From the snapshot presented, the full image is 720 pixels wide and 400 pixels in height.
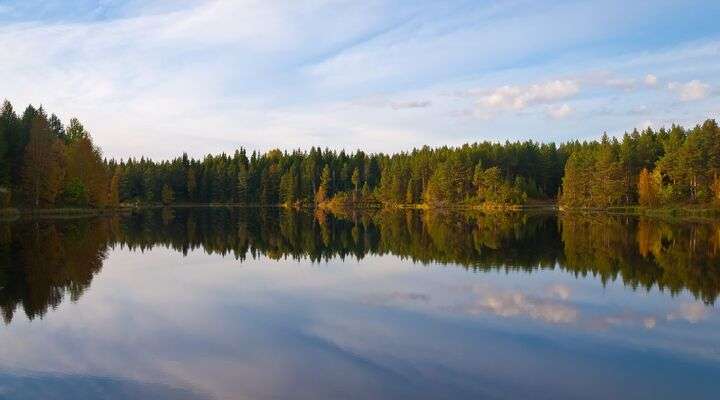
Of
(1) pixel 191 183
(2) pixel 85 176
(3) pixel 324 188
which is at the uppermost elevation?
(1) pixel 191 183

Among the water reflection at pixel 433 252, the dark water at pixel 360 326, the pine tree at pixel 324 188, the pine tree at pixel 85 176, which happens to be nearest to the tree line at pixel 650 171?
the water reflection at pixel 433 252

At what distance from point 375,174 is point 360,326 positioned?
14683cm

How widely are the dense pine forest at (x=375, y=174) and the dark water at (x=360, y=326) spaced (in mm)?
48021

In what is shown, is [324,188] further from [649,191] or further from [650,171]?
[649,191]

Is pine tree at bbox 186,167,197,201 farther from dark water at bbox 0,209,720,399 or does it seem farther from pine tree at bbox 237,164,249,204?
dark water at bbox 0,209,720,399

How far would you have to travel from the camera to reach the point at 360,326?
1647 centimetres

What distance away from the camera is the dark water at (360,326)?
1173 cm

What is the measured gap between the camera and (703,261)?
30047 millimetres

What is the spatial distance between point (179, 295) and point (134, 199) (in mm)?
141333

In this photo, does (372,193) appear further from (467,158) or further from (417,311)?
(417,311)

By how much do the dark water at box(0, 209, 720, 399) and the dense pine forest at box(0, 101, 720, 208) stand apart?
48021 mm

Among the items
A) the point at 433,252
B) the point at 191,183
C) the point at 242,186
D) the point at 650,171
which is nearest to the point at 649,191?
the point at 650,171

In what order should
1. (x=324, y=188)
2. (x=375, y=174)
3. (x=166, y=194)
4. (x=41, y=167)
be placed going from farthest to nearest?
(x=375, y=174) < (x=166, y=194) < (x=324, y=188) < (x=41, y=167)

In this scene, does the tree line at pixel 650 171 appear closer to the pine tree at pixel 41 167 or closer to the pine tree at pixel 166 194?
the pine tree at pixel 41 167
